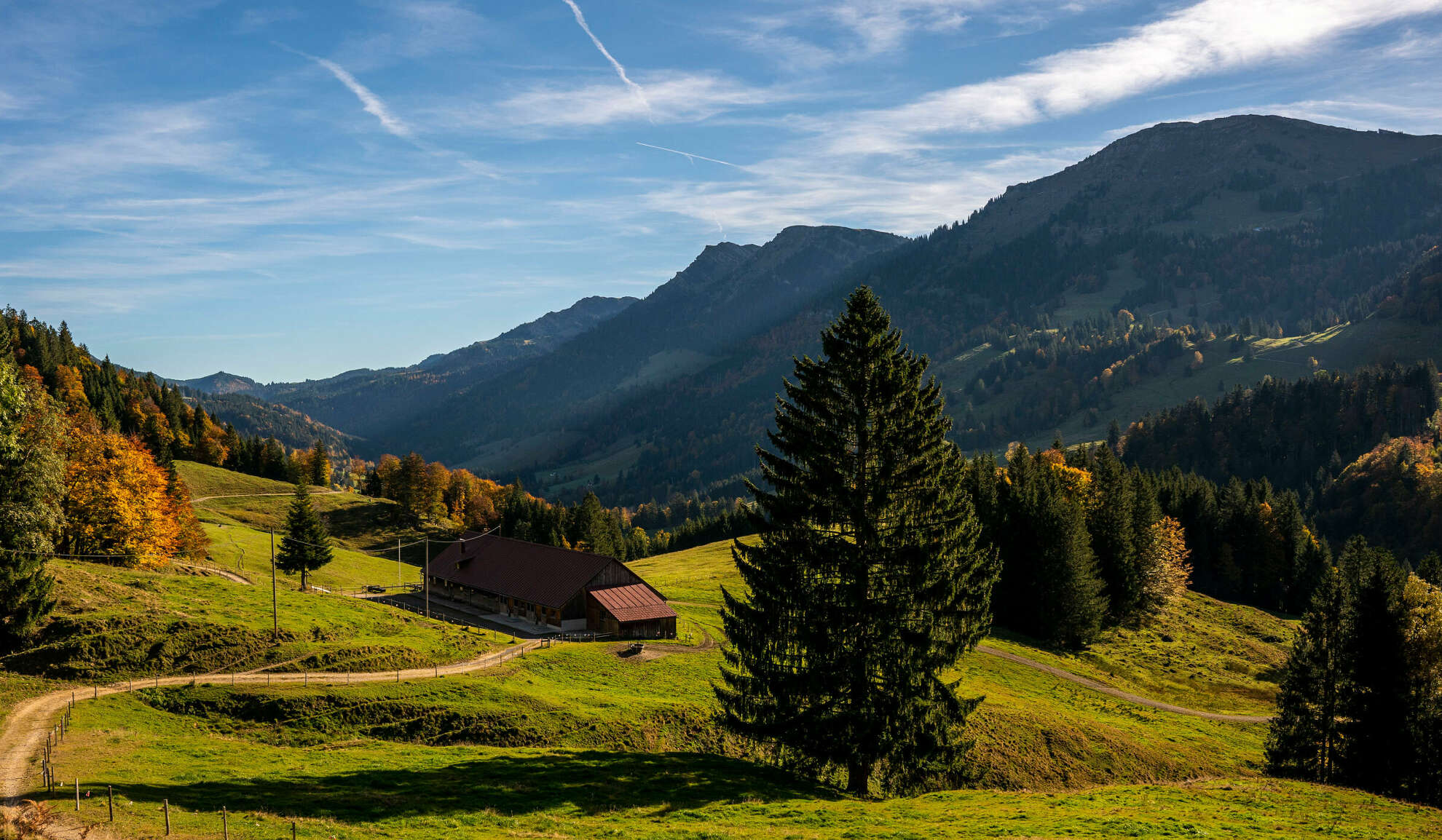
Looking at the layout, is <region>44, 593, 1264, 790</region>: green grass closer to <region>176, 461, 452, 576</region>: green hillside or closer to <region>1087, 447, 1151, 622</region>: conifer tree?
<region>1087, 447, 1151, 622</region>: conifer tree

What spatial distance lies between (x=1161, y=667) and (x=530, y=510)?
106 meters

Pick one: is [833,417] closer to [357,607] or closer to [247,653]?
[247,653]

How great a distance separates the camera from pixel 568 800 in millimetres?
27484

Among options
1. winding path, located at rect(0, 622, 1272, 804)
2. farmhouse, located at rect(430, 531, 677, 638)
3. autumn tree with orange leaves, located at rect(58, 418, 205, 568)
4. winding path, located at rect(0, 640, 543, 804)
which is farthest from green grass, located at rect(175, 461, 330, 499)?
winding path, located at rect(0, 640, 543, 804)

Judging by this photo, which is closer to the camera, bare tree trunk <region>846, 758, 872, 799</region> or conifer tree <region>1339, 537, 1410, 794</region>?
bare tree trunk <region>846, 758, 872, 799</region>

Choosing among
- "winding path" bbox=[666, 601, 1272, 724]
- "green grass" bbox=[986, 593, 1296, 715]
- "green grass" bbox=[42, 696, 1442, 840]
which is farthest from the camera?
"green grass" bbox=[986, 593, 1296, 715]

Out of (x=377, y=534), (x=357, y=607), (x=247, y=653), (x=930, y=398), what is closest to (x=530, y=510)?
(x=377, y=534)

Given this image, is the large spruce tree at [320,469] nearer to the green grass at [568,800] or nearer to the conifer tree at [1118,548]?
the green grass at [568,800]

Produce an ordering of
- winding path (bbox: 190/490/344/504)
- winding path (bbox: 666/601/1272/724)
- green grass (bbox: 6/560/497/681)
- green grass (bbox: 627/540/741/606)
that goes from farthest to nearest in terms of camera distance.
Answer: winding path (bbox: 190/490/344/504) < green grass (bbox: 627/540/741/606) < winding path (bbox: 666/601/1272/724) < green grass (bbox: 6/560/497/681)

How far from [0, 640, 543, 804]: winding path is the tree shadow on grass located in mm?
3582

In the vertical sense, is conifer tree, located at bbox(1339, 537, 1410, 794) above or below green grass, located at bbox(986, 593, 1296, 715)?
above

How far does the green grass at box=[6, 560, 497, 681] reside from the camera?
4289 centimetres

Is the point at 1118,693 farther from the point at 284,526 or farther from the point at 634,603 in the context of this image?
the point at 284,526

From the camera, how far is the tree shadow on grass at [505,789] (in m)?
25.8
